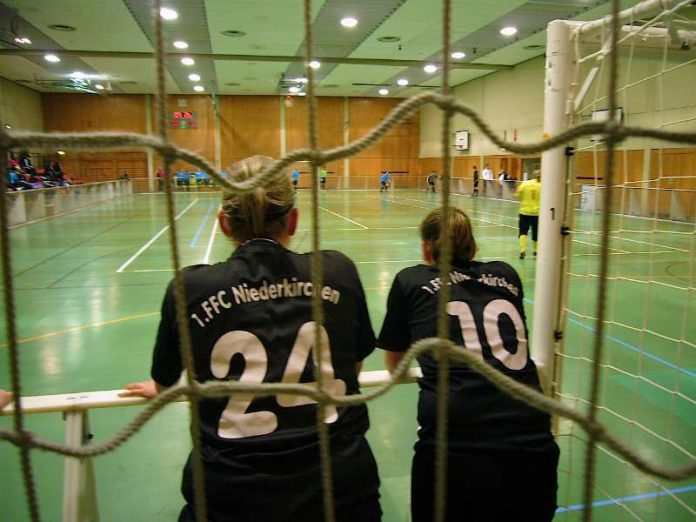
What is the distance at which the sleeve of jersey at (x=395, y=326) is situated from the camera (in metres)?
1.80

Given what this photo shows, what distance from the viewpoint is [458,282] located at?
1.69 meters

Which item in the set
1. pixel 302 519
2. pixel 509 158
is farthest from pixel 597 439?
pixel 509 158

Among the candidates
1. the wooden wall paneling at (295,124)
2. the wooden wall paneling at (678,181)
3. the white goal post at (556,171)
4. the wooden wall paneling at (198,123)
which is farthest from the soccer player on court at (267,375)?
the wooden wall paneling at (295,124)

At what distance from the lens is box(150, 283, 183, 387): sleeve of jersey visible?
4.30ft

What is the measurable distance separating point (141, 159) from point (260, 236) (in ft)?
92.8

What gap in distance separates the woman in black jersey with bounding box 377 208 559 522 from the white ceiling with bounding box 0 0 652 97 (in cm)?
1082

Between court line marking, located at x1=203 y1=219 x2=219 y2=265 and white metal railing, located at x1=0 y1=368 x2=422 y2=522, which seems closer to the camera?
white metal railing, located at x1=0 y1=368 x2=422 y2=522

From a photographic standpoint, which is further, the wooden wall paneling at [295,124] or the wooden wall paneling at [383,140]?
the wooden wall paneling at [383,140]

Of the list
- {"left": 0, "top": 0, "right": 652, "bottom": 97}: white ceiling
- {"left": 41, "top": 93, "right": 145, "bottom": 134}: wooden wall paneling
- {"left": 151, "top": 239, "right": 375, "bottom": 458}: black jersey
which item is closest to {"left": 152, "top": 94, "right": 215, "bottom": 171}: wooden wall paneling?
{"left": 41, "top": 93, "right": 145, "bottom": 134}: wooden wall paneling

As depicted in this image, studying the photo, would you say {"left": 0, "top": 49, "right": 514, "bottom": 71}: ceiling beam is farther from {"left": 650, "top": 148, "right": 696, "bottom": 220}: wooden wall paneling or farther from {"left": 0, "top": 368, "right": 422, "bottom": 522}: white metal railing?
{"left": 0, "top": 368, "right": 422, "bottom": 522}: white metal railing

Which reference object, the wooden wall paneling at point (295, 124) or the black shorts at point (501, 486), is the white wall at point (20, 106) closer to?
the wooden wall paneling at point (295, 124)

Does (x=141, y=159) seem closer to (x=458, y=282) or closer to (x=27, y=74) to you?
(x=27, y=74)

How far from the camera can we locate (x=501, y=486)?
152 centimetres

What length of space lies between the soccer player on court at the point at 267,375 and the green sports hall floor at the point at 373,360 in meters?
1.32
